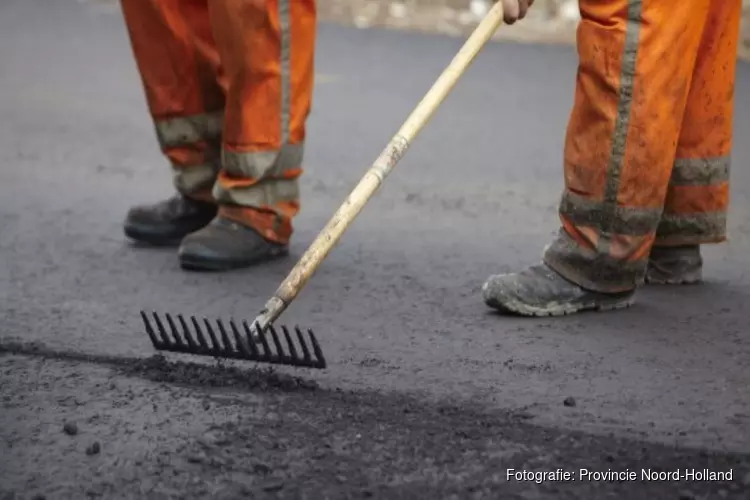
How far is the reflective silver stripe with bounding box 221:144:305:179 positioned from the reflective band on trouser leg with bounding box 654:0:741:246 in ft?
3.01

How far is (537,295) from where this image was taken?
3.25 metres

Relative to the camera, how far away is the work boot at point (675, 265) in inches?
141

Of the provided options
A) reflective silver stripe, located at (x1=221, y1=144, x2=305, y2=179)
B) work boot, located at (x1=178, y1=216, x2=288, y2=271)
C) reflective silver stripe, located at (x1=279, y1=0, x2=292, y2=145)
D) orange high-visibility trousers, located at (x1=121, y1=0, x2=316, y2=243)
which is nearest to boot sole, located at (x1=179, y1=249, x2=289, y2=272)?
work boot, located at (x1=178, y1=216, x2=288, y2=271)

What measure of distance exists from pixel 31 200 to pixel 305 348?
1955 mm

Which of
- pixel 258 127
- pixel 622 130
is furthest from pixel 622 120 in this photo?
pixel 258 127

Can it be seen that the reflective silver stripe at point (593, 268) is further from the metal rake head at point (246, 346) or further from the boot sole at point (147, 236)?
the boot sole at point (147, 236)

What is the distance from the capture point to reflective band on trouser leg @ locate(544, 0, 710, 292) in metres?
3.01

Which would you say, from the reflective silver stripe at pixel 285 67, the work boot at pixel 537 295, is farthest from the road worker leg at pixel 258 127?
the work boot at pixel 537 295

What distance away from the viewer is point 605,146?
3.09 meters

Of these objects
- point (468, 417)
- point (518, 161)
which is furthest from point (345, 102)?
point (468, 417)

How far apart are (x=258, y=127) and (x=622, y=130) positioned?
39.3 inches

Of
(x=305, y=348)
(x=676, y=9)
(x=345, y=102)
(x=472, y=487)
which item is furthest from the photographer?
(x=345, y=102)

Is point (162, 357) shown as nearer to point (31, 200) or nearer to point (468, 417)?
point (468, 417)

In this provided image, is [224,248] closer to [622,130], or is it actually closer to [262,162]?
[262,162]
